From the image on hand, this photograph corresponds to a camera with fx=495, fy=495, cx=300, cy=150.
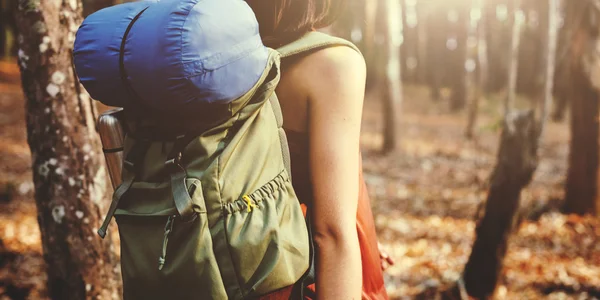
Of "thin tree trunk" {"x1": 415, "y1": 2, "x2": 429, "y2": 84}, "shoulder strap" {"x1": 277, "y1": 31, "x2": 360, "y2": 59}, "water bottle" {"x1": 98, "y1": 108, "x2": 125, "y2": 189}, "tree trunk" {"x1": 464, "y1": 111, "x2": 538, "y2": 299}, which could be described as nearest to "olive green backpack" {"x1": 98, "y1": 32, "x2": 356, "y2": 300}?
"shoulder strap" {"x1": 277, "y1": 31, "x2": 360, "y2": 59}

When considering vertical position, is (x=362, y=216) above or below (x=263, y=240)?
below

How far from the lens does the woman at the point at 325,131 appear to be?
1.34 meters

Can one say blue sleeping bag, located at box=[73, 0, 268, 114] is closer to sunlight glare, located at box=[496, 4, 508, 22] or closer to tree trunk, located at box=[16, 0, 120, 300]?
tree trunk, located at box=[16, 0, 120, 300]

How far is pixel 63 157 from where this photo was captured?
7.48ft

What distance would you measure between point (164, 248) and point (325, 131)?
0.52 metres

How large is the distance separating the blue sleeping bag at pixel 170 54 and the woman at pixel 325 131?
9.9 inches

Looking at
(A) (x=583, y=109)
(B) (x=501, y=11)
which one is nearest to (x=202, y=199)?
(A) (x=583, y=109)

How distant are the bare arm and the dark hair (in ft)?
0.45

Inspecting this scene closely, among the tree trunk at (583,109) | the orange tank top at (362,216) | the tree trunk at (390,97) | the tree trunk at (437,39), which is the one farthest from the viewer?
the tree trunk at (437,39)

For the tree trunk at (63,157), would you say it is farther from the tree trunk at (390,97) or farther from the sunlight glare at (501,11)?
the sunlight glare at (501,11)

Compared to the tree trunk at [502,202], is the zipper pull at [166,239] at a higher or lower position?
higher

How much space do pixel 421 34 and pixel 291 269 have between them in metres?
32.9

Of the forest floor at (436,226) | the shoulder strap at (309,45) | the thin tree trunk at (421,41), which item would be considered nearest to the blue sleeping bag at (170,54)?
the shoulder strap at (309,45)

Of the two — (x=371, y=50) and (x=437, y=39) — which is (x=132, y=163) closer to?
(x=371, y=50)
